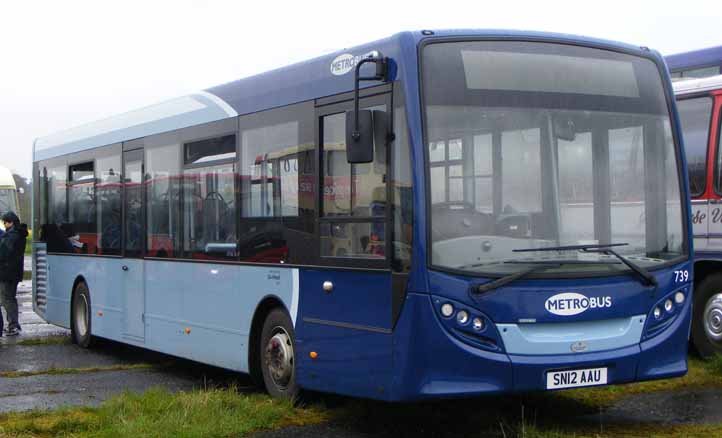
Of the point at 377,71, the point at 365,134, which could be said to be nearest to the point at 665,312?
the point at 365,134

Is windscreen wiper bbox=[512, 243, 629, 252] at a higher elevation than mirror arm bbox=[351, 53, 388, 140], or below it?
below

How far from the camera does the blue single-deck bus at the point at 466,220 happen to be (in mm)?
7777

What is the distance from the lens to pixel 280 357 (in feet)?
32.0

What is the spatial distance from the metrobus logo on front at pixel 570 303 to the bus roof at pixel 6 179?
34.5m

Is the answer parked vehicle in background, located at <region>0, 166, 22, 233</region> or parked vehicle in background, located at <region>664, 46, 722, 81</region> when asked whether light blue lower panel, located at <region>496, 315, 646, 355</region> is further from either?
parked vehicle in background, located at <region>0, 166, 22, 233</region>

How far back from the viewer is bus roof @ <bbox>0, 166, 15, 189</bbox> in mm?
39594

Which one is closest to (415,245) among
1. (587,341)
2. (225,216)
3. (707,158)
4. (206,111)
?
(587,341)

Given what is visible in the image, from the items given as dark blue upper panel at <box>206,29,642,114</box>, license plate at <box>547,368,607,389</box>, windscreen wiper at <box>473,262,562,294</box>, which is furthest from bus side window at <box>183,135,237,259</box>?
license plate at <box>547,368,607,389</box>

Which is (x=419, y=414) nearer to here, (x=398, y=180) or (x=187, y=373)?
(x=398, y=180)

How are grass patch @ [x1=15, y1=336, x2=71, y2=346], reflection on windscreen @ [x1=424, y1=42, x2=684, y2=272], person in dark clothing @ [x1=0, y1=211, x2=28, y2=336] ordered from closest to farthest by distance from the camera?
reflection on windscreen @ [x1=424, y1=42, x2=684, y2=272] → grass patch @ [x1=15, y1=336, x2=71, y2=346] → person in dark clothing @ [x1=0, y1=211, x2=28, y2=336]

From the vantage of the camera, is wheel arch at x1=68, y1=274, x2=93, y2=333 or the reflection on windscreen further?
wheel arch at x1=68, y1=274, x2=93, y2=333

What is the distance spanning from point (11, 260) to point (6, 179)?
78.7ft

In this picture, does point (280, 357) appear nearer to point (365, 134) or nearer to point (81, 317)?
point (365, 134)

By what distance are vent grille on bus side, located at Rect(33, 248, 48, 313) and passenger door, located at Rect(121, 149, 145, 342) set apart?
338 cm
